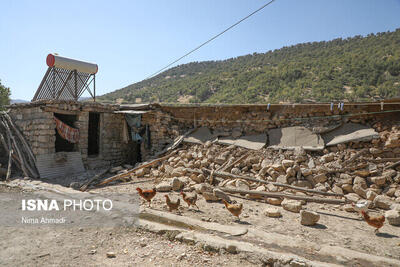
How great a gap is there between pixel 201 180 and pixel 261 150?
2039 mm

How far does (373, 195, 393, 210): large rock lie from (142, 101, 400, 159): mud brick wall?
239cm

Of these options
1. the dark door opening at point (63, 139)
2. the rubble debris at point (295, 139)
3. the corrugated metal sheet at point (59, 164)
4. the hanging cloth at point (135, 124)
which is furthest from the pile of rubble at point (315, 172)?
the dark door opening at point (63, 139)

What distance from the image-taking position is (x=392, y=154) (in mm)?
5957

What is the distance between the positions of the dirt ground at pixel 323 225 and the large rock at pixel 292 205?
99mm

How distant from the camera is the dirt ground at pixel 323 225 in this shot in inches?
139

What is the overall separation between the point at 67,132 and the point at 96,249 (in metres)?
6.53

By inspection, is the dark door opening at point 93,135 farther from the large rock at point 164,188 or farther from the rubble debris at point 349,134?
the rubble debris at point 349,134

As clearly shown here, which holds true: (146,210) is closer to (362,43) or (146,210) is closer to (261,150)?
(261,150)

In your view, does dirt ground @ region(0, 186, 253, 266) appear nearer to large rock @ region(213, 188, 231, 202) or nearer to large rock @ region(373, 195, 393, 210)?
large rock @ region(213, 188, 231, 202)

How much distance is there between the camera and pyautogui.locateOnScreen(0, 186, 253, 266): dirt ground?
3.24 metres

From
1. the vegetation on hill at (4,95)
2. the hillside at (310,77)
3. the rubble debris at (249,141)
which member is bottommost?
the rubble debris at (249,141)

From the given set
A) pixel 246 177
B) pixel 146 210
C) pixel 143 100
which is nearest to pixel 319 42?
pixel 143 100

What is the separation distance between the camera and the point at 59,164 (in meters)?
8.77

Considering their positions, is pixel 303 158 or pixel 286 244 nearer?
pixel 286 244
